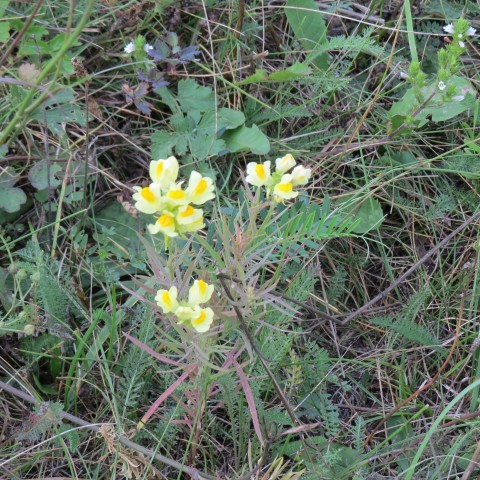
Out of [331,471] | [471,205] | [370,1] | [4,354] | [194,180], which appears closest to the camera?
[194,180]

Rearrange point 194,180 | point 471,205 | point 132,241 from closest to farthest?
point 194,180 → point 132,241 → point 471,205

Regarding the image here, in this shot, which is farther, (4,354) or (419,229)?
(419,229)

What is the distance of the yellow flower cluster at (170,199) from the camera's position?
112 cm

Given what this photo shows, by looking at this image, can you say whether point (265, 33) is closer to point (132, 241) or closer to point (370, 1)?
point (370, 1)

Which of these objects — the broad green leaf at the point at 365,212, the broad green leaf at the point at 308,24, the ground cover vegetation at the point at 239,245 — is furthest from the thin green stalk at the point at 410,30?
the broad green leaf at the point at 365,212

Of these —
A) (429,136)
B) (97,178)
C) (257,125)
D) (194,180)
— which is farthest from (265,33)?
(194,180)

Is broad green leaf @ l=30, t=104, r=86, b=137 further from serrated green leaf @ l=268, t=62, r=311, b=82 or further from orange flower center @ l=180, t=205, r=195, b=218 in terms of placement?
orange flower center @ l=180, t=205, r=195, b=218

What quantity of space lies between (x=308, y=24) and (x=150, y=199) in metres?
1.28

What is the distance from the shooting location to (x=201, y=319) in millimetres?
1177

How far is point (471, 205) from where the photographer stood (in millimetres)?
1994

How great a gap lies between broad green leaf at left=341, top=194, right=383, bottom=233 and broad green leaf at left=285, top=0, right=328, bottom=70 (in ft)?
1.73

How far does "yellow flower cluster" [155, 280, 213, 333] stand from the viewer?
117cm

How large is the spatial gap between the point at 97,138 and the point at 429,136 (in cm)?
105

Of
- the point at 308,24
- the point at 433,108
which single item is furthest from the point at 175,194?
the point at 308,24
